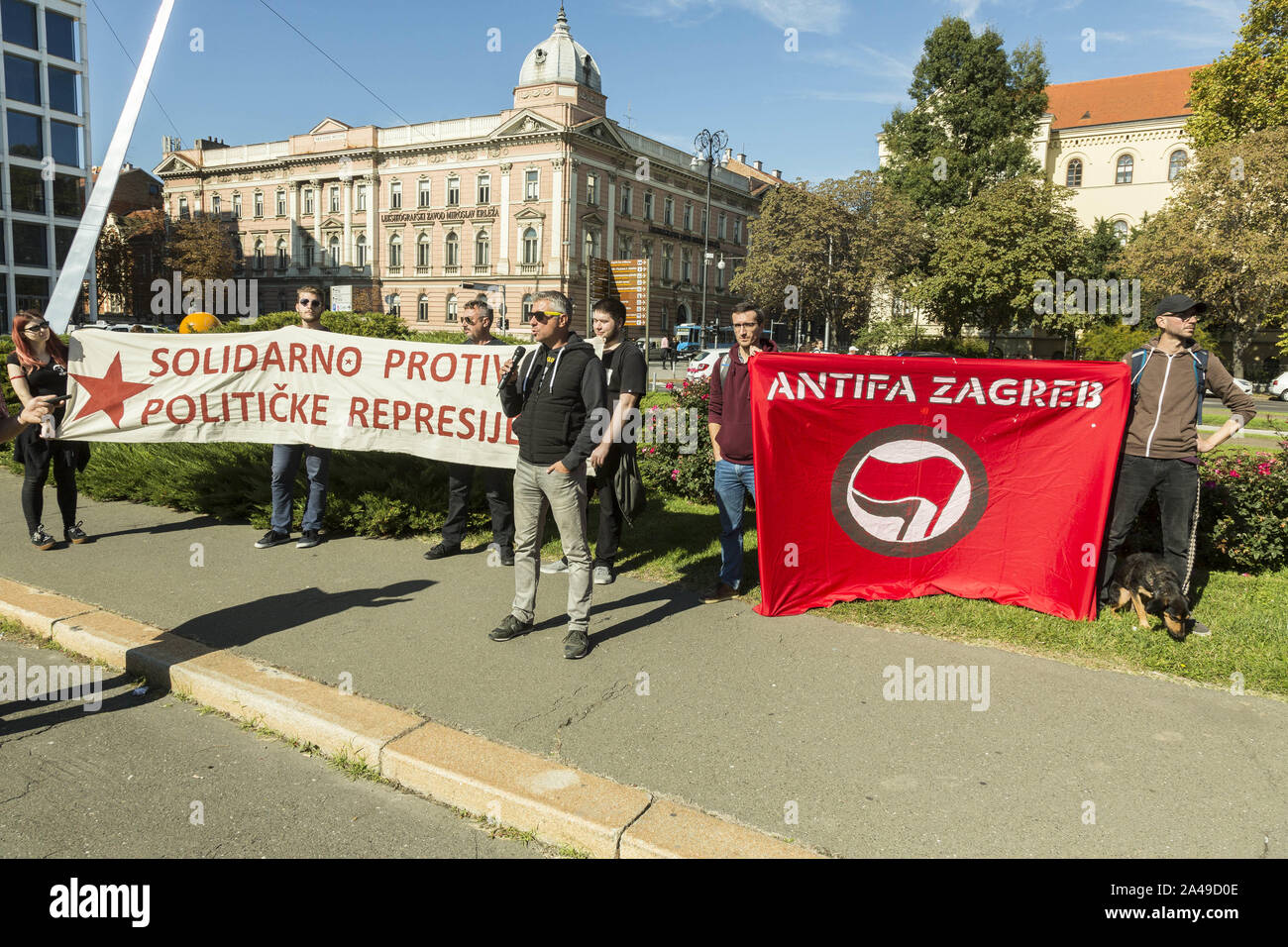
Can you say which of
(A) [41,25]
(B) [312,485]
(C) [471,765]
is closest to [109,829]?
Result: (C) [471,765]

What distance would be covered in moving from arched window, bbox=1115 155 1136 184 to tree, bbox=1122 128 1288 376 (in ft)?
117

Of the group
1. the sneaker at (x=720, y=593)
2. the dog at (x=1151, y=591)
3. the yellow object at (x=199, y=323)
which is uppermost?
the yellow object at (x=199, y=323)

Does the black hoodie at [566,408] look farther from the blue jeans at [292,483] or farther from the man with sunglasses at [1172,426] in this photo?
the man with sunglasses at [1172,426]

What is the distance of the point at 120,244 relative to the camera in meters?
66.4

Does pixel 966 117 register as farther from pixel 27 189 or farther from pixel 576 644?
pixel 27 189

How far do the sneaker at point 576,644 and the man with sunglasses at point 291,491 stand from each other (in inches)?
137

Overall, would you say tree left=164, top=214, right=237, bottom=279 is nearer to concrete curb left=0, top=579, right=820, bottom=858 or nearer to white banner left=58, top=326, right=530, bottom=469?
white banner left=58, top=326, right=530, bottom=469

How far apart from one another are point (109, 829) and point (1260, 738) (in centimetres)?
515

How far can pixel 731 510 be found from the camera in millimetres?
6219

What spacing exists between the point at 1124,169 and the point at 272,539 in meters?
82.6

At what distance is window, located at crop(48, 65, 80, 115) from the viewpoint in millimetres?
59719

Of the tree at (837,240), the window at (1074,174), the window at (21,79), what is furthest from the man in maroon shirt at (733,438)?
the window at (1074,174)

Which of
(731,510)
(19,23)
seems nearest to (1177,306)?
(731,510)

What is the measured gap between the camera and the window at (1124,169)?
72.1 m
